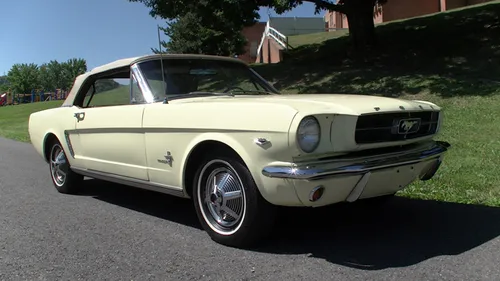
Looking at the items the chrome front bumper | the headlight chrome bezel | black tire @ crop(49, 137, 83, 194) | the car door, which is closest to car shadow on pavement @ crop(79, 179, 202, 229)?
black tire @ crop(49, 137, 83, 194)

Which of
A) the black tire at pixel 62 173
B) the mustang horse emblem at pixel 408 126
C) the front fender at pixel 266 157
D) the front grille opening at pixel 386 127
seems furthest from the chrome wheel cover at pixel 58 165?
the mustang horse emblem at pixel 408 126

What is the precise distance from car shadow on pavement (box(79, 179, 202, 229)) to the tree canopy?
84.0 metres

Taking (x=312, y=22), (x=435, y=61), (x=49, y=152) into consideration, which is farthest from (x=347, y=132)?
(x=312, y=22)

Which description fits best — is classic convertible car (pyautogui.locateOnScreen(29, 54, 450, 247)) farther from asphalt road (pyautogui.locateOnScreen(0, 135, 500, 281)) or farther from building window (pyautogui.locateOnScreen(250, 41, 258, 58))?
building window (pyautogui.locateOnScreen(250, 41, 258, 58))

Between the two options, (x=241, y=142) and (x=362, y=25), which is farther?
(x=362, y=25)

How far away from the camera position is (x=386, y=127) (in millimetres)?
3762

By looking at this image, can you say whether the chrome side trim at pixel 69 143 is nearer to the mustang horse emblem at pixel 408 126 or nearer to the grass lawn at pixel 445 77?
the mustang horse emblem at pixel 408 126

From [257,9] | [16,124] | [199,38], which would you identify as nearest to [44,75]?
[199,38]

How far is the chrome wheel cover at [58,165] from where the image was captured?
20.0ft

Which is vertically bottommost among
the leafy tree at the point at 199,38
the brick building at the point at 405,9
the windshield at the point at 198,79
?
the windshield at the point at 198,79

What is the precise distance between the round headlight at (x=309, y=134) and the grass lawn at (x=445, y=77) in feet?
8.20

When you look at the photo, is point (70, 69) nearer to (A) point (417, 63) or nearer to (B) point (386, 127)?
(A) point (417, 63)

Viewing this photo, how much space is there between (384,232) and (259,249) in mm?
1143

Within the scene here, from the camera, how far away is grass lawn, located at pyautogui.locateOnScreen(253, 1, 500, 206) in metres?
5.86
